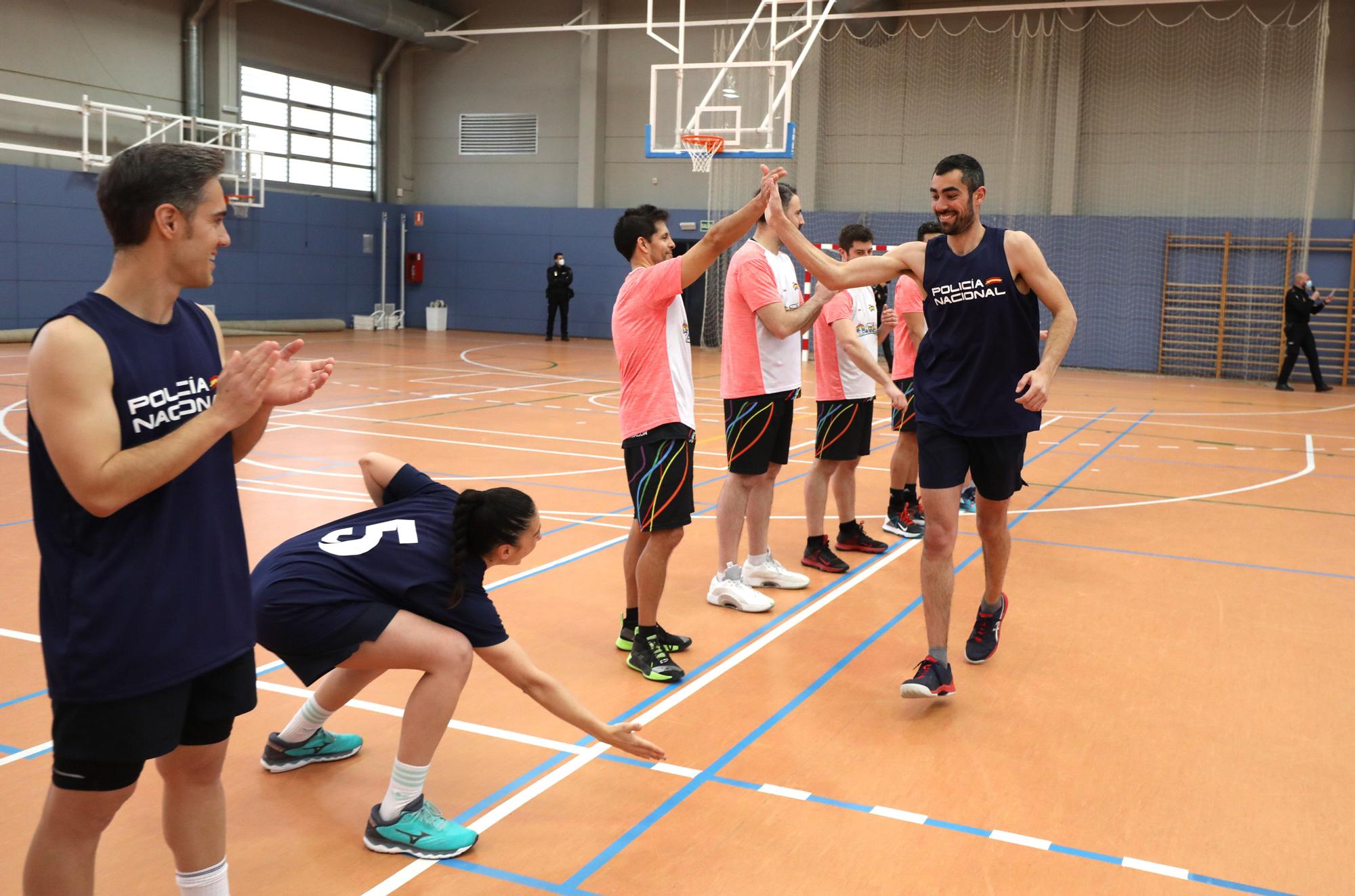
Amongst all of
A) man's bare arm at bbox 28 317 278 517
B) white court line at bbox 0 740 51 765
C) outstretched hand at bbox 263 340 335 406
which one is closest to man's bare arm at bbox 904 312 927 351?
white court line at bbox 0 740 51 765

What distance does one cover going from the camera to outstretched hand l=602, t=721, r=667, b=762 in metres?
2.91

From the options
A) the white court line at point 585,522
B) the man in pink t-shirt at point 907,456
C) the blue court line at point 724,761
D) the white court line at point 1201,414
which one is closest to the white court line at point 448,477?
the white court line at point 585,522

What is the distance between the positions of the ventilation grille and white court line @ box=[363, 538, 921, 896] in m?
19.7

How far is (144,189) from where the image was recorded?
78.4 inches

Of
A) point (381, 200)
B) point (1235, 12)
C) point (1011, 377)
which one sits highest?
point (1235, 12)

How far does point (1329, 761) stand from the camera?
3662 mm

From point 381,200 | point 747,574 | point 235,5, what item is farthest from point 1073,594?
point 381,200

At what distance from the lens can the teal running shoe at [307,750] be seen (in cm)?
341

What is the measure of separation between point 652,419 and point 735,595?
48.0 inches

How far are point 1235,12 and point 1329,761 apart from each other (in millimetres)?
17737

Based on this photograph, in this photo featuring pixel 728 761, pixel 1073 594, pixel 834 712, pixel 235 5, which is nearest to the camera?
pixel 728 761

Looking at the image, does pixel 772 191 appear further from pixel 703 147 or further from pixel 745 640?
pixel 703 147

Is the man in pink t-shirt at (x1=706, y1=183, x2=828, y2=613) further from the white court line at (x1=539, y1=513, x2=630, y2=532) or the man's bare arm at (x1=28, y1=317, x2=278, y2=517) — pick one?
the man's bare arm at (x1=28, y1=317, x2=278, y2=517)

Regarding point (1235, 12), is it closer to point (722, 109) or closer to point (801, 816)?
point (722, 109)
